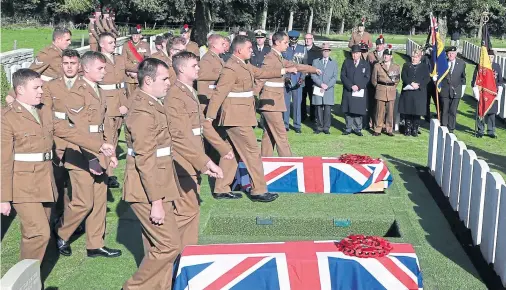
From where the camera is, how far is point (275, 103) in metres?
9.22

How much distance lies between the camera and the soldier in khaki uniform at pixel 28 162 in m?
5.73

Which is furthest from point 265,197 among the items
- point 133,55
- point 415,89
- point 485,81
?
point 485,81

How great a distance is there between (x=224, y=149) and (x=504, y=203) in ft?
8.66

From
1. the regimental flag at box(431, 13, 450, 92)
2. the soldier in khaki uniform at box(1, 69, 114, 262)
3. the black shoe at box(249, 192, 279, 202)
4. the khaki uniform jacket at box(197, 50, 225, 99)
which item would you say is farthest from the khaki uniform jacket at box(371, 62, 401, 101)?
the soldier in khaki uniform at box(1, 69, 114, 262)

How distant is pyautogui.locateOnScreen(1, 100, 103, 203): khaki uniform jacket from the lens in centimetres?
571

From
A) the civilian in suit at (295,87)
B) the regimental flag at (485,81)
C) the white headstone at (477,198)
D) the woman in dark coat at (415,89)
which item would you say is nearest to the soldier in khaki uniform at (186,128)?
the white headstone at (477,198)

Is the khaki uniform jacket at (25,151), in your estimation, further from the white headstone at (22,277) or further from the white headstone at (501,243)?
the white headstone at (501,243)

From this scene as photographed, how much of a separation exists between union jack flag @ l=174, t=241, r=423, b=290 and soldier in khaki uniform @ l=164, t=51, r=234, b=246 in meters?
0.82

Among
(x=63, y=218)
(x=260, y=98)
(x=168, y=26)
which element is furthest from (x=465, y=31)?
(x=63, y=218)

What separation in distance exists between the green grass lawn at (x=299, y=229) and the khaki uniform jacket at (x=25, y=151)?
870 mm

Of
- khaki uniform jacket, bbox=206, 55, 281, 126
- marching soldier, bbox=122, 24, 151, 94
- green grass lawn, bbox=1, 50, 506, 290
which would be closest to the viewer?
green grass lawn, bbox=1, 50, 506, 290

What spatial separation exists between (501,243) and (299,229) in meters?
2.28

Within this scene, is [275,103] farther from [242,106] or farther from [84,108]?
[84,108]

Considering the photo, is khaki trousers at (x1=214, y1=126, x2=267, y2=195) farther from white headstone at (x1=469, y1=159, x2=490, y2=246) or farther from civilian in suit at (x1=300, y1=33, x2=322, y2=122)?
civilian in suit at (x1=300, y1=33, x2=322, y2=122)
